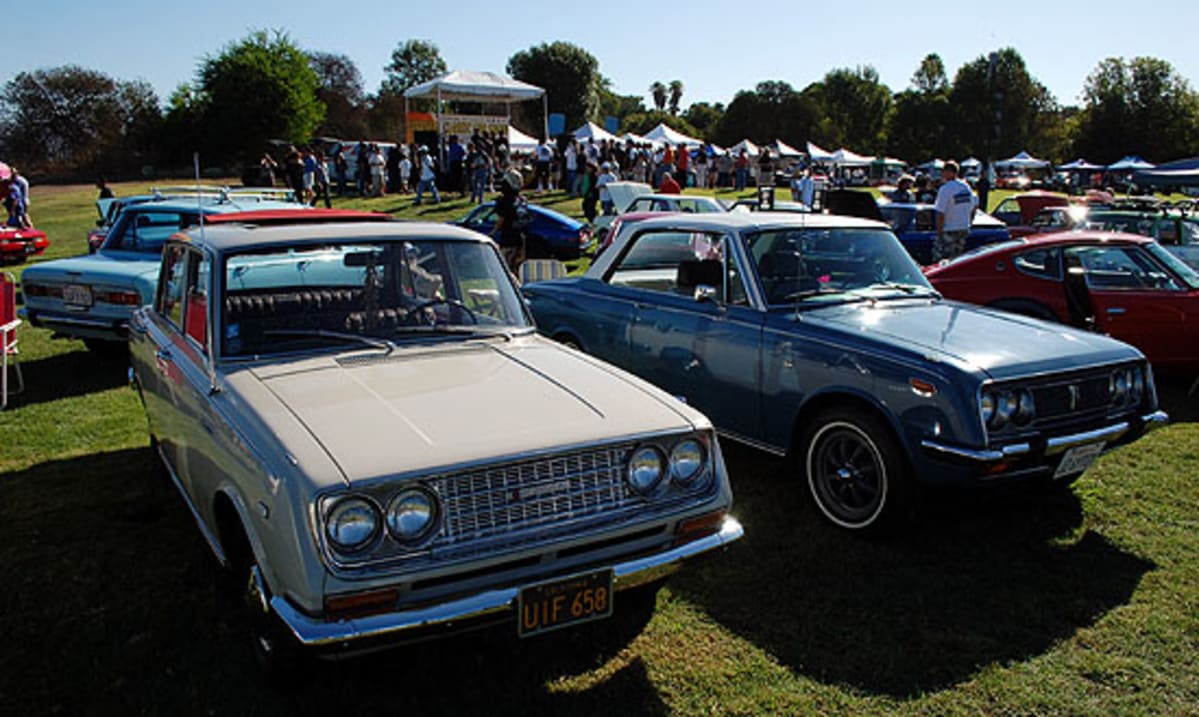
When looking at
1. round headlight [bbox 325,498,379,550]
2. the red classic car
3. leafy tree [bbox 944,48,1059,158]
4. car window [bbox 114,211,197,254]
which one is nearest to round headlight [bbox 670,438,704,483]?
round headlight [bbox 325,498,379,550]

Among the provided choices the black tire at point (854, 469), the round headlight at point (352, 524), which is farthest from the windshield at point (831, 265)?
the round headlight at point (352, 524)

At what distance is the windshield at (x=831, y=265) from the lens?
5.22 meters

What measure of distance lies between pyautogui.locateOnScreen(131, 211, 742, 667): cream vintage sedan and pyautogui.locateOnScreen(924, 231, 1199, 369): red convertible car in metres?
5.06

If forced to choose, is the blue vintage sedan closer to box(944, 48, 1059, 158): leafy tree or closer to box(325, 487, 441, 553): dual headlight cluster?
box(325, 487, 441, 553): dual headlight cluster

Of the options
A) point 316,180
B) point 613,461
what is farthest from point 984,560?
point 316,180

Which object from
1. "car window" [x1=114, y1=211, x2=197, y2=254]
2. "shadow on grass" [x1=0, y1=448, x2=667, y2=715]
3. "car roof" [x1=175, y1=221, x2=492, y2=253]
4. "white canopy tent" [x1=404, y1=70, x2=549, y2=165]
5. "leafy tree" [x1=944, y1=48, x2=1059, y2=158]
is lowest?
"shadow on grass" [x1=0, y1=448, x2=667, y2=715]

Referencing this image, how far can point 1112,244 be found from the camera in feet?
24.7

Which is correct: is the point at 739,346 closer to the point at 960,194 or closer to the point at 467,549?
the point at 467,549

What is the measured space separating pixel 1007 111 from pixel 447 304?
82657 millimetres

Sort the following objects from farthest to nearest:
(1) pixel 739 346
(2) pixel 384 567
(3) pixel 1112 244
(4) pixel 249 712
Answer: (3) pixel 1112 244, (1) pixel 739 346, (4) pixel 249 712, (2) pixel 384 567

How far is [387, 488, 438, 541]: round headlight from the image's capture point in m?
2.70

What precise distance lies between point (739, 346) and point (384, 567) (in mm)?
3010

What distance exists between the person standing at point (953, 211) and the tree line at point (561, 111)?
15375 millimetres

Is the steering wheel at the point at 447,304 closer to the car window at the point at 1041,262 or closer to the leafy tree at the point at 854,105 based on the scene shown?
the car window at the point at 1041,262
